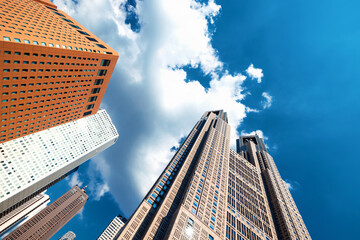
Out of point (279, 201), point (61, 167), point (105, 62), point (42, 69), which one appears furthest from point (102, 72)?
point (279, 201)

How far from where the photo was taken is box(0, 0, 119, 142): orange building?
4506 centimetres

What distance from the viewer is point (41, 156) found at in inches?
4783

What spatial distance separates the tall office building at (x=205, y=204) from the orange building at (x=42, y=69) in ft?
168

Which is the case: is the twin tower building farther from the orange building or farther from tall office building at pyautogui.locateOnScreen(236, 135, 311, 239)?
tall office building at pyautogui.locateOnScreen(236, 135, 311, 239)

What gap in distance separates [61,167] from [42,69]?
4047 inches

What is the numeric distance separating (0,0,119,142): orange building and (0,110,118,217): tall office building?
62.1m

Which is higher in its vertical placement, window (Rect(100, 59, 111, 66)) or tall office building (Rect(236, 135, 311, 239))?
tall office building (Rect(236, 135, 311, 239))

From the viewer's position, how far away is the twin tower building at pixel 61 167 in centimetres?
4847

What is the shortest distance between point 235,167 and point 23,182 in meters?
142

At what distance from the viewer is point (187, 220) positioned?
2013 inches

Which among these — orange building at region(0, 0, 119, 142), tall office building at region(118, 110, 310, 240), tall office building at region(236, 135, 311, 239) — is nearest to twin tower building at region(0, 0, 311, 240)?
orange building at region(0, 0, 119, 142)

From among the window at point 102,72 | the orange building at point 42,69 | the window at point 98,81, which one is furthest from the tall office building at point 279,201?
the orange building at point 42,69

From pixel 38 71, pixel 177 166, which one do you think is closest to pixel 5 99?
pixel 38 71

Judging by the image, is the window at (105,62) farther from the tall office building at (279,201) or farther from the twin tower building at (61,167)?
the tall office building at (279,201)
